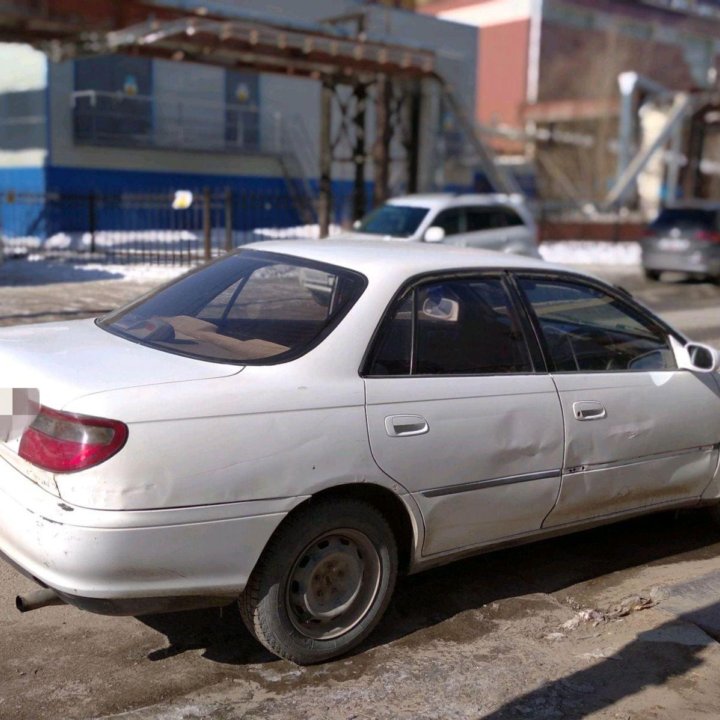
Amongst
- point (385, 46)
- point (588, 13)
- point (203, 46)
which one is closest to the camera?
point (203, 46)

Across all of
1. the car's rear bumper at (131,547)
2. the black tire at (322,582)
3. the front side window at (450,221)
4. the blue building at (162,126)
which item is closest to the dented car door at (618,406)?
the black tire at (322,582)

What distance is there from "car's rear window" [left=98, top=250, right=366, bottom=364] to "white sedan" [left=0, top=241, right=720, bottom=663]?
13 millimetres

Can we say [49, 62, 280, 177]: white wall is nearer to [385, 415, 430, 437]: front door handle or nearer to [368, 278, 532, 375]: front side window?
[368, 278, 532, 375]: front side window

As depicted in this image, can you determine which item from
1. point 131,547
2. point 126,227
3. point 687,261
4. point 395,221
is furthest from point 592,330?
point 126,227

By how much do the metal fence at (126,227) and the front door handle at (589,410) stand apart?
1539cm

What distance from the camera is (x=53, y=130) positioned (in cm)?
2462

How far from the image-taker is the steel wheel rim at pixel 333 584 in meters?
3.62

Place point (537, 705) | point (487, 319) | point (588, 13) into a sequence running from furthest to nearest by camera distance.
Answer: point (588, 13) → point (487, 319) → point (537, 705)

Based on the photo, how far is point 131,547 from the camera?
3.21m

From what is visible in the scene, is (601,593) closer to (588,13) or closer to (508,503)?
(508,503)

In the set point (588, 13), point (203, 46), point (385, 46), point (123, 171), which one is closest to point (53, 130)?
point (123, 171)

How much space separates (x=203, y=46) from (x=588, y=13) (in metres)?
35.5

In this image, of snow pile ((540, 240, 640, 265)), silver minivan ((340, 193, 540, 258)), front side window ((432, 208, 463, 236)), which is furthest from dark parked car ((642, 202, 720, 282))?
front side window ((432, 208, 463, 236))

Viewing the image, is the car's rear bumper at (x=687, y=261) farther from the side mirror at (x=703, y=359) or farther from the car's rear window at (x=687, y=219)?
the side mirror at (x=703, y=359)
